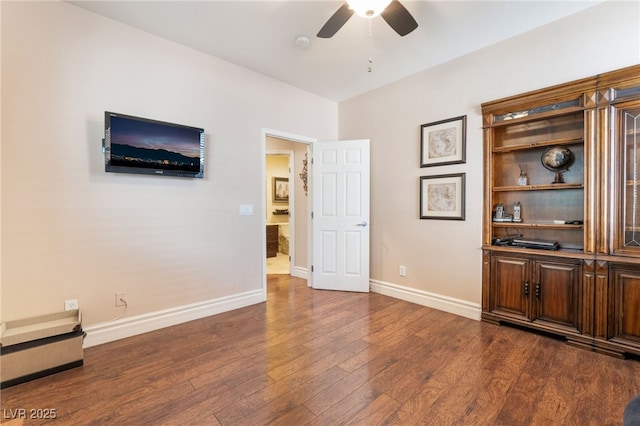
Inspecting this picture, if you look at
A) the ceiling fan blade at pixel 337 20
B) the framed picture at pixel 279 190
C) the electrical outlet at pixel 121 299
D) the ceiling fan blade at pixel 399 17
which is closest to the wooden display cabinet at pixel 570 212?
the ceiling fan blade at pixel 399 17

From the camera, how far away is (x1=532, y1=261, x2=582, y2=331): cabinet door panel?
2.41 meters

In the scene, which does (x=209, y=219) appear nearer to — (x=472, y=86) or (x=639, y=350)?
(x=472, y=86)

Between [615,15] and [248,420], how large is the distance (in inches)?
156

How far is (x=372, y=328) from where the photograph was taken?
2.79m

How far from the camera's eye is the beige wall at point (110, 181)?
2160mm

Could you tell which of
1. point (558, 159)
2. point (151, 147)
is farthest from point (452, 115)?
point (151, 147)

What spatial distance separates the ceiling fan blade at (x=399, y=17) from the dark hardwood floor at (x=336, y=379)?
254cm

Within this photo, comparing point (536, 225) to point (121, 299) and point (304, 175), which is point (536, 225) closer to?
point (304, 175)

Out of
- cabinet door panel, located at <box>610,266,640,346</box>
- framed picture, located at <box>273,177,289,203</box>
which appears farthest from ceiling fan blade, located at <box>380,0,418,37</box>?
framed picture, located at <box>273,177,289,203</box>

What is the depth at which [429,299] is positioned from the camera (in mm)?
3418

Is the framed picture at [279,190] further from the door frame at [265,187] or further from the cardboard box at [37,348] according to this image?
the cardboard box at [37,348]

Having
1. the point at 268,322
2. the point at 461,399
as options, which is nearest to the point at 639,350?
the point at 461,399

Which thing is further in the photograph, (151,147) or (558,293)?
(151,147)

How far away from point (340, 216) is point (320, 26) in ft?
Result: 7.55
